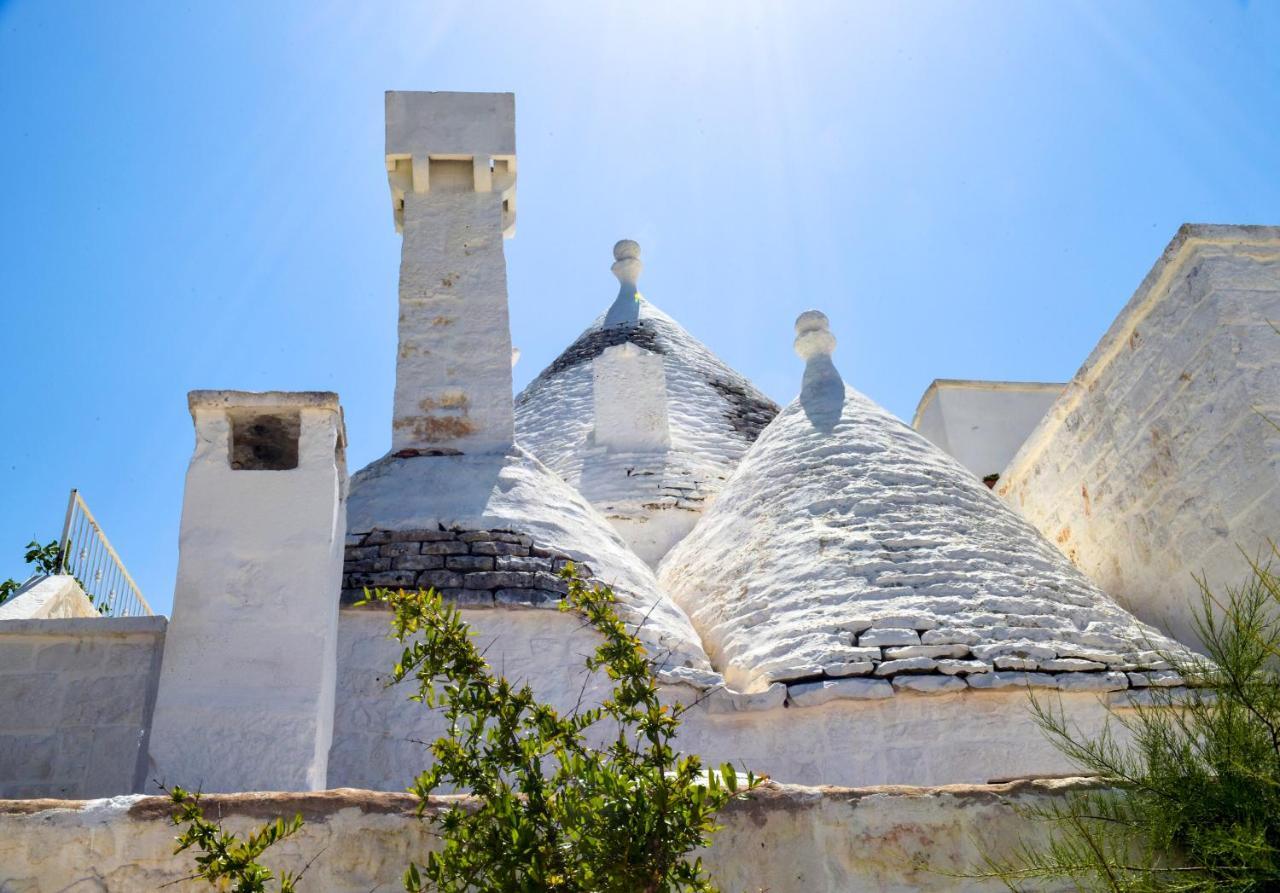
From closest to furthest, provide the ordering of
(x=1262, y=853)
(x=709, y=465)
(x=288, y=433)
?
(x=1262, y=853) < (x=288, y=433) < (x=709, y=465)

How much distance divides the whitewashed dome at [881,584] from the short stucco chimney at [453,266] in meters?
1.58

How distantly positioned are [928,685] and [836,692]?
426 mm

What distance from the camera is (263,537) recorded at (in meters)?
4.54

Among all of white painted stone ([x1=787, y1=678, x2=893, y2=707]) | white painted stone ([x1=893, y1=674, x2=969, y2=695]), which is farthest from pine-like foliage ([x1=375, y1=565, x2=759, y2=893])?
white painted stone ([x1=893, y1=674, x2=969, y2=695])

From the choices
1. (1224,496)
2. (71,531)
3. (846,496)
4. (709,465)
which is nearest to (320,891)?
(846,496)

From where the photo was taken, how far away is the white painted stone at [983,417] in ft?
39.9

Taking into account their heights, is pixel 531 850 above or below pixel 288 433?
below

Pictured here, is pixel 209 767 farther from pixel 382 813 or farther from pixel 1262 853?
pixel 1262 853

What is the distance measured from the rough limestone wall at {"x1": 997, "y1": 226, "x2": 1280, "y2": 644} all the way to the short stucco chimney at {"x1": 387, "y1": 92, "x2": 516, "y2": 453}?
11.9 ft

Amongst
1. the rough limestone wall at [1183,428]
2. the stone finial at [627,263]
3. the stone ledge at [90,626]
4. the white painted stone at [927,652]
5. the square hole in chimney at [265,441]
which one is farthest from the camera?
the stone finial at [627,263]

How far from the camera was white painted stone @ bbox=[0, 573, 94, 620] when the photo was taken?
6426 millimetres

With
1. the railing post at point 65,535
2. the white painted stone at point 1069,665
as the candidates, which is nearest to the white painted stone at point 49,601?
A: the railing post at point 65,535

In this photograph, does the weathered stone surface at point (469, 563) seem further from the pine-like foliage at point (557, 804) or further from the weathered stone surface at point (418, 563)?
the pine-like foliage at point (557, 804)

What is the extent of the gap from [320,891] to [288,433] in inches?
92.7
